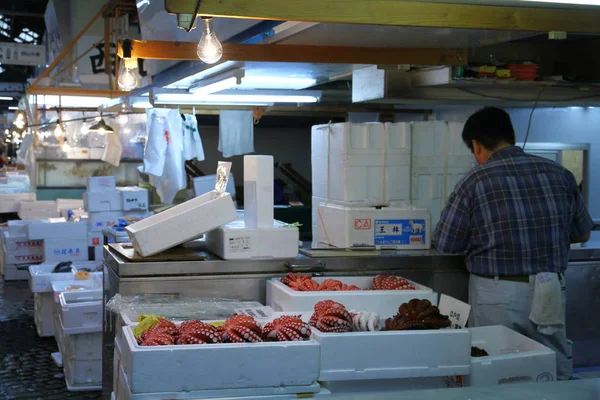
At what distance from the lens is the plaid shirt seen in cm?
401

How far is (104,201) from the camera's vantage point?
1129 centimetres

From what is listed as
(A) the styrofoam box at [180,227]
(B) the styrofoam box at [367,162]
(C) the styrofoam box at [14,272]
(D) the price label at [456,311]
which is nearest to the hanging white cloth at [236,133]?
(C) the styrofoam box at [14,272]

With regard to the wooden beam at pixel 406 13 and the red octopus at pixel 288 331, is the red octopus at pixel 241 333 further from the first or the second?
the wooden beam at pixel 406 13

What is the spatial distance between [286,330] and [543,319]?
1695mm

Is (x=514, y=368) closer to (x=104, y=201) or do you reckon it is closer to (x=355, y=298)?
(x=355, y=298)

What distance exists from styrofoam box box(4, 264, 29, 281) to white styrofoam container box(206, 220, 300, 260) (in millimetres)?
8984

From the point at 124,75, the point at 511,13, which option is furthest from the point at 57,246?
the point at 511,13

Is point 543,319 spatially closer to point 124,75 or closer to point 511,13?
point 511,13

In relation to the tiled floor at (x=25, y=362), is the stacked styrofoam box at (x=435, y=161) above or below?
above

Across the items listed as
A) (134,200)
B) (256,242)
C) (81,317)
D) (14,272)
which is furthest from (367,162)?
(14,272)

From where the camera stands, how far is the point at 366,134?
5020 mm

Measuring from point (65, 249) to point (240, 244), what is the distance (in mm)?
7717

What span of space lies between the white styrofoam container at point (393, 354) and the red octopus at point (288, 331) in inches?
1.9

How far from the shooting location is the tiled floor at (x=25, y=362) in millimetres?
6484
